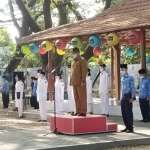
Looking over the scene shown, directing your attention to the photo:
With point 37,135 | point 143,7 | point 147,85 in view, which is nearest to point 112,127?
point 37,135

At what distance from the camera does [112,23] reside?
16203 mm

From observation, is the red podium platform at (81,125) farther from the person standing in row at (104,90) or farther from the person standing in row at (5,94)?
the person standing in row at (5,94)

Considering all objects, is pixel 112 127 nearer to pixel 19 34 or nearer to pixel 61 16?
pixel 61 16

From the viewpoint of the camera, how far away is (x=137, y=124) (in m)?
14.2

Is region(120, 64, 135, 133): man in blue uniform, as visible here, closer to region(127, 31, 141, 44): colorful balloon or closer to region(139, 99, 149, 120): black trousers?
region(139, 99, 149, 120): black trousers

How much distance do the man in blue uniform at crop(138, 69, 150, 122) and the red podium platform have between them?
299cm

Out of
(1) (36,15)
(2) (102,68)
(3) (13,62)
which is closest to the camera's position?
(2) (102,68)

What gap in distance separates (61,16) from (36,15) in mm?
3150

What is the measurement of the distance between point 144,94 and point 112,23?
2.87 m

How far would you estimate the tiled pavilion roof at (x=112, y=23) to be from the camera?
15297 millimetres

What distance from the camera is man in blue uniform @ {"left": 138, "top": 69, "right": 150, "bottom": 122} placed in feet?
48.1

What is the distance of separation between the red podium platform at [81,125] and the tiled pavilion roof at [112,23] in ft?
13.1

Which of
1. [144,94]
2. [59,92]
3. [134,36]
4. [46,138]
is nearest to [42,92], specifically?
[59,92]

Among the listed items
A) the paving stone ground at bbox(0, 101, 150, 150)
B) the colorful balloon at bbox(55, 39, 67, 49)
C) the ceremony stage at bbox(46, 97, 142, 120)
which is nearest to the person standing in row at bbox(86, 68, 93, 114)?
the ceremony stage at bbox(46, 97, 142, 120)
